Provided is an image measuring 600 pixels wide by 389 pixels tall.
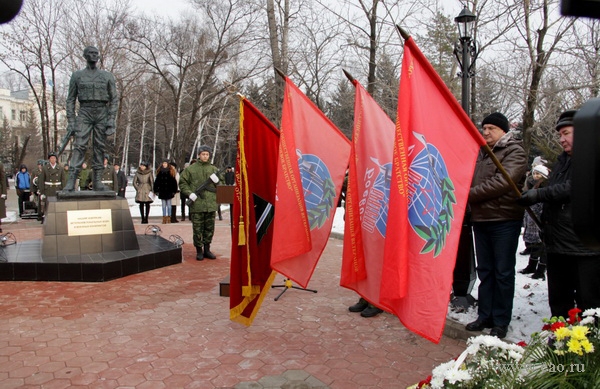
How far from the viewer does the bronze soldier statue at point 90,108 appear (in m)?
7.97

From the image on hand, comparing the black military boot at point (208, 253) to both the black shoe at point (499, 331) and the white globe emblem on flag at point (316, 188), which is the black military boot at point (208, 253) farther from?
the black shoe at point (499, 331)

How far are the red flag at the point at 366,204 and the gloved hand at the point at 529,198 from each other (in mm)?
1097

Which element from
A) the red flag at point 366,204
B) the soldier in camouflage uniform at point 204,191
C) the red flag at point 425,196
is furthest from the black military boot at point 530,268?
the soldier in camouflage uniform at point 204,191

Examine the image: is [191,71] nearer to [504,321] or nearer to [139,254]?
[139,254]

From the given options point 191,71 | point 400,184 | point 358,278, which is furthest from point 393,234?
point 191,71

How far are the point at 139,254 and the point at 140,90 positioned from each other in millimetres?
20905

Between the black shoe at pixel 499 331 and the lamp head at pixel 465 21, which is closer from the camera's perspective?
the black shoe at pixel 499 331

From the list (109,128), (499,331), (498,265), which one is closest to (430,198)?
(498,265)

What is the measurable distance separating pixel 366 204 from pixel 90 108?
6020mm

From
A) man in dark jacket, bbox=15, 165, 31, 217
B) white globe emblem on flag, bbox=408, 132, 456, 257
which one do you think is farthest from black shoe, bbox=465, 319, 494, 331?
man in dark jacket, bbox=15, 165, 31, 217

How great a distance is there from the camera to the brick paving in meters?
3.66

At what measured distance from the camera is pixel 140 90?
26.2 metres

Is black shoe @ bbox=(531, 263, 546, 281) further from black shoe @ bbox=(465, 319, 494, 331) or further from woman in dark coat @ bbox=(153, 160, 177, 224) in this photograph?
woman in dark coat @ bbox=(153, 160, 177, 224)

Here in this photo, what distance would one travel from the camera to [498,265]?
4.16 meters
